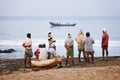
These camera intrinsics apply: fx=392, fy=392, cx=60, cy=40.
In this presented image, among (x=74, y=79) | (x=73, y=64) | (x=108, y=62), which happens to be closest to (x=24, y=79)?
(x=74, y=79)

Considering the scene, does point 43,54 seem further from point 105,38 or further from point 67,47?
point 105,38

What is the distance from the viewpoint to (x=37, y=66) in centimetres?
1712

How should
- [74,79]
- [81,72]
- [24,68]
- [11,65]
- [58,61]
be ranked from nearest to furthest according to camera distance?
1. [74,79]
2. [81,72]
3. [58,61]
4. [24,68]
5. [11,65]

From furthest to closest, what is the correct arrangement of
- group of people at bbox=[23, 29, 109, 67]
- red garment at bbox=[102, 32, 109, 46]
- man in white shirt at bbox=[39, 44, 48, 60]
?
red garment at bbox=[102, 32, 109, 46]
group of people at bbox=[23, 29, 109, 67]
man in white shirt at bbox=[39, 44, 48, 60]

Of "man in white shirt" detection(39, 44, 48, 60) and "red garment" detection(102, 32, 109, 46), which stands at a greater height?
"red garment" detection(102, 32, 109, 46)

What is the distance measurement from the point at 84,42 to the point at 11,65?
3899mm

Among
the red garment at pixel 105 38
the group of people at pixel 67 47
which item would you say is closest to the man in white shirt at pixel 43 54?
the group of people at pixel 67 47

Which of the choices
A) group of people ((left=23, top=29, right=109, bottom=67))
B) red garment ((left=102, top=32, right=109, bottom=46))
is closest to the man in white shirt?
group of people ((left=23, top=29, right=109, bottom=67))

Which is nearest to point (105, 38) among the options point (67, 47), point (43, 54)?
point (67, 47)

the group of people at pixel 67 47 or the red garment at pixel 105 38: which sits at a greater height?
the red garment at pixel 105 38

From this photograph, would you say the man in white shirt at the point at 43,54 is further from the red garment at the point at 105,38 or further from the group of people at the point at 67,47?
the red garment at the point at 105,38

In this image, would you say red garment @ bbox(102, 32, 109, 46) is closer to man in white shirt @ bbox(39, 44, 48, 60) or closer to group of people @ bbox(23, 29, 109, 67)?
group of people @ bbox(23, 29, 109, 67)

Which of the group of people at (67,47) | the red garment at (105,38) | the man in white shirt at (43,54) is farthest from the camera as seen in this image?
the red garment at (105,38)

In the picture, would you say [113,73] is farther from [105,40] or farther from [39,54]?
[105,40]
